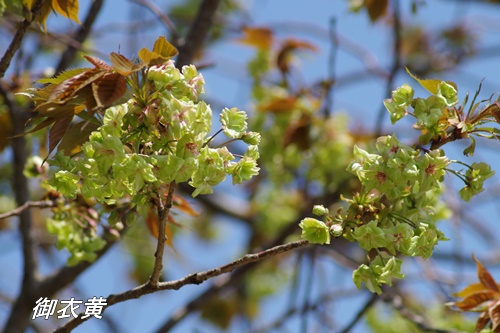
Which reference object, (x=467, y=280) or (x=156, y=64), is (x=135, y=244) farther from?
(x=156, y=64)

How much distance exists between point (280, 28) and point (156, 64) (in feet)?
9.17

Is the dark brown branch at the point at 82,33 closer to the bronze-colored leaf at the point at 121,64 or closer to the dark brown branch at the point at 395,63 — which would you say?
the bronze-colored leaf at the point at 121,64

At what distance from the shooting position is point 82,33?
300cm

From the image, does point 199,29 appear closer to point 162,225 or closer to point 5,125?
point 5,125

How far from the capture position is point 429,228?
1.64 meters

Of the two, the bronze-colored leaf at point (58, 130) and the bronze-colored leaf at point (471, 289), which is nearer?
the bronze-colored leaf at point (58, 130)

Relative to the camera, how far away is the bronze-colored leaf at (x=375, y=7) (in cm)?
338

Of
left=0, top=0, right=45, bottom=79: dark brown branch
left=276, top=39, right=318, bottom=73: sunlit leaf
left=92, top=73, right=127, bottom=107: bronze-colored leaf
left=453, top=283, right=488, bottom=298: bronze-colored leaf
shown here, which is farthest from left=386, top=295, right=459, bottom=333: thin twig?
left=276, top=39, right=318, bottom=73: sunlit leaf

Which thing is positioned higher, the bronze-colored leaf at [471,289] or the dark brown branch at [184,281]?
the dark brown branch at [184,281]

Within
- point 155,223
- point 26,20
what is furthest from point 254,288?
point 26,20

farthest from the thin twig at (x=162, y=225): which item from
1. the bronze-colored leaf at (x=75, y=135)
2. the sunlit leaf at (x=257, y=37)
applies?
the sunlit leaf at (x=257, y=37)

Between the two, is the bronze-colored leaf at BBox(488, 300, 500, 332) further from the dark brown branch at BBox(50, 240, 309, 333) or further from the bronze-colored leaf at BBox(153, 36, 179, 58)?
the bronze-colored leaf at BBox(153, 36, 179, 58)

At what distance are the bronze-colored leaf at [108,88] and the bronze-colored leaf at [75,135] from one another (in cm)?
17

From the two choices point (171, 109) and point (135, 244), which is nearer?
point (171, 109)
